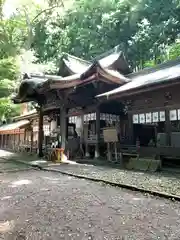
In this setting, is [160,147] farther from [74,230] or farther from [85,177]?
[74,230]

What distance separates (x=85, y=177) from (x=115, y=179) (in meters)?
1.10

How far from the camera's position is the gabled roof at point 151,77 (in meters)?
11.1

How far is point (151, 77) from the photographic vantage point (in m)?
13.2

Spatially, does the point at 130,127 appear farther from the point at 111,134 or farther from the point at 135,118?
the point at 111,134

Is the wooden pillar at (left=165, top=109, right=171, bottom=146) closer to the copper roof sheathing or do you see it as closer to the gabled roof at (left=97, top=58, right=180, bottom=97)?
the gabled roof at (left=97, top=58, right=180, bottom=97)

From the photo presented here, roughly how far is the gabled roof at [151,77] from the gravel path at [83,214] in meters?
5.54

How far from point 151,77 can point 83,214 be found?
32.3ft

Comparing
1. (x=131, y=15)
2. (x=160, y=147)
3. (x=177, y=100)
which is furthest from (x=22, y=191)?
(x=131, y=15)

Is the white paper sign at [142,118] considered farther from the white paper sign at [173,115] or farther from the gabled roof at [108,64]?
the gabled roof at [108,64]

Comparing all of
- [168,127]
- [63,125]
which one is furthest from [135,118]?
[63,125]

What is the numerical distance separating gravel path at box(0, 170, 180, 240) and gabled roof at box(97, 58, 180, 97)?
554 cm

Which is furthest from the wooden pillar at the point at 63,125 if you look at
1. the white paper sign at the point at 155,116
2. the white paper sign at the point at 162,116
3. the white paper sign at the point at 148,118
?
the white paper sign at the point at 162,116

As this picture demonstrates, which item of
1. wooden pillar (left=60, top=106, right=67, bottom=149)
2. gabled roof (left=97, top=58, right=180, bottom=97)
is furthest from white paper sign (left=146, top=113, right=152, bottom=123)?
wooden pillar (left=60, top=106, right=67, bottom=149)

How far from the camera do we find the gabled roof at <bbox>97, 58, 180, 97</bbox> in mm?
11120
